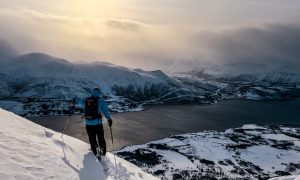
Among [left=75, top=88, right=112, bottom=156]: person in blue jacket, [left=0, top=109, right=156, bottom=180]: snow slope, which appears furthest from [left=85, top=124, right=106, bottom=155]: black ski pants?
[left=0, top=109, right=156, bottom=180]: snow slope

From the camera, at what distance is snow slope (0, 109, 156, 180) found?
45.9 feet

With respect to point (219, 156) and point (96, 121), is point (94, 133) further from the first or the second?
point (219, 156)

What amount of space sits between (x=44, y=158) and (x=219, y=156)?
12533 cm

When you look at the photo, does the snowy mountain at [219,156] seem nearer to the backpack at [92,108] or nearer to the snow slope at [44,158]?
the snow slope at [44,158]

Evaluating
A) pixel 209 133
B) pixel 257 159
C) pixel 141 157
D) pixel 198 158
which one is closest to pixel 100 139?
pixel 141 157

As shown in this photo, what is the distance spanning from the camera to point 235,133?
180125mm

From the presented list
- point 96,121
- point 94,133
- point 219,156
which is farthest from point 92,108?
point 219,156

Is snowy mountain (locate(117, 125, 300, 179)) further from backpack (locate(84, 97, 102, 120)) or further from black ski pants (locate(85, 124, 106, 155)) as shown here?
backpack (locate(84, 97, 102, 120))

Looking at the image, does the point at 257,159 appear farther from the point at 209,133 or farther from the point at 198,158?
the point at 209,133

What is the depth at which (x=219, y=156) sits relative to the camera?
443ft

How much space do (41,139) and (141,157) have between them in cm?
10671

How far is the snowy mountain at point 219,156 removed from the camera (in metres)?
112

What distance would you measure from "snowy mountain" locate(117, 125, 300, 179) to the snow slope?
8562 centimetres

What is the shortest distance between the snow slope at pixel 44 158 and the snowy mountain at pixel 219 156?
85623 millimetres
